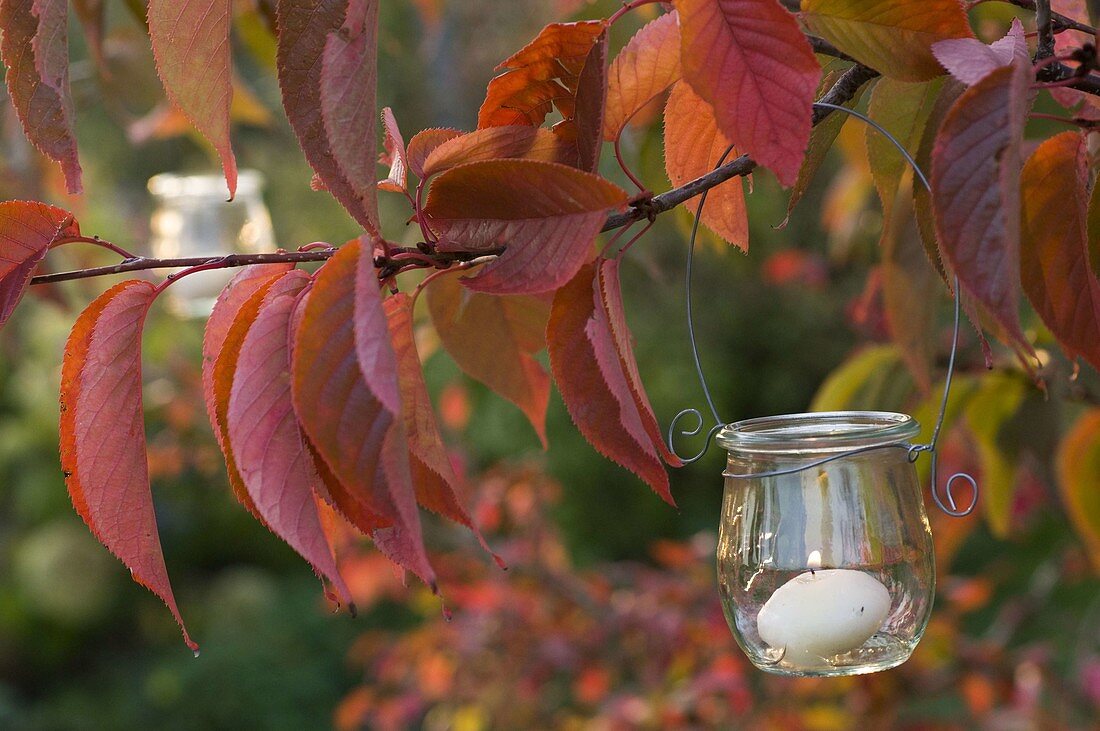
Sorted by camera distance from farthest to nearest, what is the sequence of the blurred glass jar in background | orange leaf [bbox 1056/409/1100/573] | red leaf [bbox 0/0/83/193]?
the blurred glass jar in background
orange leaf [bbox 1056/409/1100/573]
red leaf [bbox 0/0/83/193]

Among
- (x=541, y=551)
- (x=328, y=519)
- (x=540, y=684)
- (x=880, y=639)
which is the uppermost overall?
(x=328, y=519)

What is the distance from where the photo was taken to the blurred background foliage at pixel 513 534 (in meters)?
1.20

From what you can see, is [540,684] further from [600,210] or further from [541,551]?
[600,210]

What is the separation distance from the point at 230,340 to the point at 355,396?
0.07 meters

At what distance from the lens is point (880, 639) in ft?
1.37

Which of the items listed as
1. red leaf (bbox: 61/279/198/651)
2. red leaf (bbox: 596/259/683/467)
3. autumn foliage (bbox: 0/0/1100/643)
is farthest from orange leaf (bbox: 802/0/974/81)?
red leaf (bbox: 61/279/198/651)

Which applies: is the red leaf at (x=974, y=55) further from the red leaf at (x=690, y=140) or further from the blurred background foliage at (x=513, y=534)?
the blurred background foliage at (x=513, y=534)

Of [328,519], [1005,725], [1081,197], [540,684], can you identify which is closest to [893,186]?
[1081,197]

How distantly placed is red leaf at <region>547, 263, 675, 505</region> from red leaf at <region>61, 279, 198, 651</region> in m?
0.13

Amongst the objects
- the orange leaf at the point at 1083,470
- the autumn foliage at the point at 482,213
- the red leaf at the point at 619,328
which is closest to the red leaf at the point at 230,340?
the autumn foliage at the point at 482,213

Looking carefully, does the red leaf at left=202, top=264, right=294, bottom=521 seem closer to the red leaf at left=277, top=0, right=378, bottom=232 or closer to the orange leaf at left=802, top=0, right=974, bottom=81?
the red leaf at left=277, top=0, right=378, bottom=232

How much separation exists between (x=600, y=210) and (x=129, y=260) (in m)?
0.16

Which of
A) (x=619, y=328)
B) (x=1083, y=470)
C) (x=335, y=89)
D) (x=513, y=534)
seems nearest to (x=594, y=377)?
(x=619, y=328)

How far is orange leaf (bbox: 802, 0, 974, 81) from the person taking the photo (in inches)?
12.3
